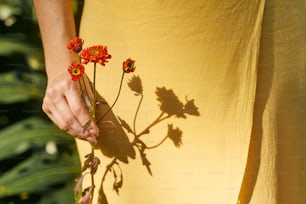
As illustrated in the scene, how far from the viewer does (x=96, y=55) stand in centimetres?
75

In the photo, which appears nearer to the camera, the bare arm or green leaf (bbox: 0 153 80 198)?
the bare arm

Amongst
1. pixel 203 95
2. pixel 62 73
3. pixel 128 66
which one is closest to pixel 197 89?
pixel 203 95

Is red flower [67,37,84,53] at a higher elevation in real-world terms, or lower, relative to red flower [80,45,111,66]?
higher

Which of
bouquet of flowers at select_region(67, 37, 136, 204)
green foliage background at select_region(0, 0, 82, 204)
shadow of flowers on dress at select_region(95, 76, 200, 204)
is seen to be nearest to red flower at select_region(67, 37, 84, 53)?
bouquet of flowers at select_region(67, 37, 136, 204)

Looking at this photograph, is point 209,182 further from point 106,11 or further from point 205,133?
point 106,11

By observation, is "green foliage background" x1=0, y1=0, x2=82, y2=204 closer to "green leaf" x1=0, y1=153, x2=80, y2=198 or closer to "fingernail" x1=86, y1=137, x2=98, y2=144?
"green leaf" x1=0, y1=153, x2=80, y2=198

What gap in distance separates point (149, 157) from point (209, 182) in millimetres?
115

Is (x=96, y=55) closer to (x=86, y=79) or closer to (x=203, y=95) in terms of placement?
(x=86, y=79)

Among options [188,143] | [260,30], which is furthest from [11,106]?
[260,30]

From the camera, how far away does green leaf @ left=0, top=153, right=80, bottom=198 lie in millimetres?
1028

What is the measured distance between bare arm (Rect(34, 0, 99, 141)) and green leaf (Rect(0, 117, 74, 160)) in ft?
Result: 0.70

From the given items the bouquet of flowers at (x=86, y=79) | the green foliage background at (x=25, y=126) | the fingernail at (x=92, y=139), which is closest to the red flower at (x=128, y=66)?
the bouquet of flowers at (x=86, y=79)

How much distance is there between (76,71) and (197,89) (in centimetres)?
21

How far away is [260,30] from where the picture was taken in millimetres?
789
